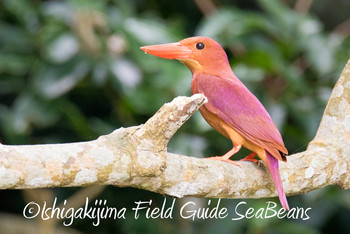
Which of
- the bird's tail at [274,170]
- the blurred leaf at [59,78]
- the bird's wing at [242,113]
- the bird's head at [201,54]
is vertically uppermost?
the bird's head at [201,54]

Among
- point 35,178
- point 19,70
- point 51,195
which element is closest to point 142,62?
point 19,70

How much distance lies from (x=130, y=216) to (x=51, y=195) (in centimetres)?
56

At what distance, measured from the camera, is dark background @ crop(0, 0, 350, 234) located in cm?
314

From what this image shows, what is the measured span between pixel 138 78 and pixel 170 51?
1.44 m

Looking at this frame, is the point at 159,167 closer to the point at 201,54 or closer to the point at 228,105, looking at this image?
the point at 228,105

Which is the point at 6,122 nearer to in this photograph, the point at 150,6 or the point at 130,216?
the point at 130,216

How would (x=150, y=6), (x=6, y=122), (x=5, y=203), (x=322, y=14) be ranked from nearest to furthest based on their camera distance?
(x=6, y=122) → (x=5, y=203) → (x=150, y=6) → (x=322, y=14)

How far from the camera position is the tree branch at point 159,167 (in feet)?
4.52

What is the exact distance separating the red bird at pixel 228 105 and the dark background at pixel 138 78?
100 cm

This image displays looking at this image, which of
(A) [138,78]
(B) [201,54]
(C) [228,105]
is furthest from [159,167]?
(A) [138,78]

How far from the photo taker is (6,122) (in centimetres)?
330

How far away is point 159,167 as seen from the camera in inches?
61.7

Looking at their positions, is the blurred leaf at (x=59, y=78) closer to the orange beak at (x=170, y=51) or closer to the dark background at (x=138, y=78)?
the dark background at (x=138, y=78)

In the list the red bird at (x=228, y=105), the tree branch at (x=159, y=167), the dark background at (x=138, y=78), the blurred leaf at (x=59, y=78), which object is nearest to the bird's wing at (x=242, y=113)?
the red bird at (x=228, y=105)
